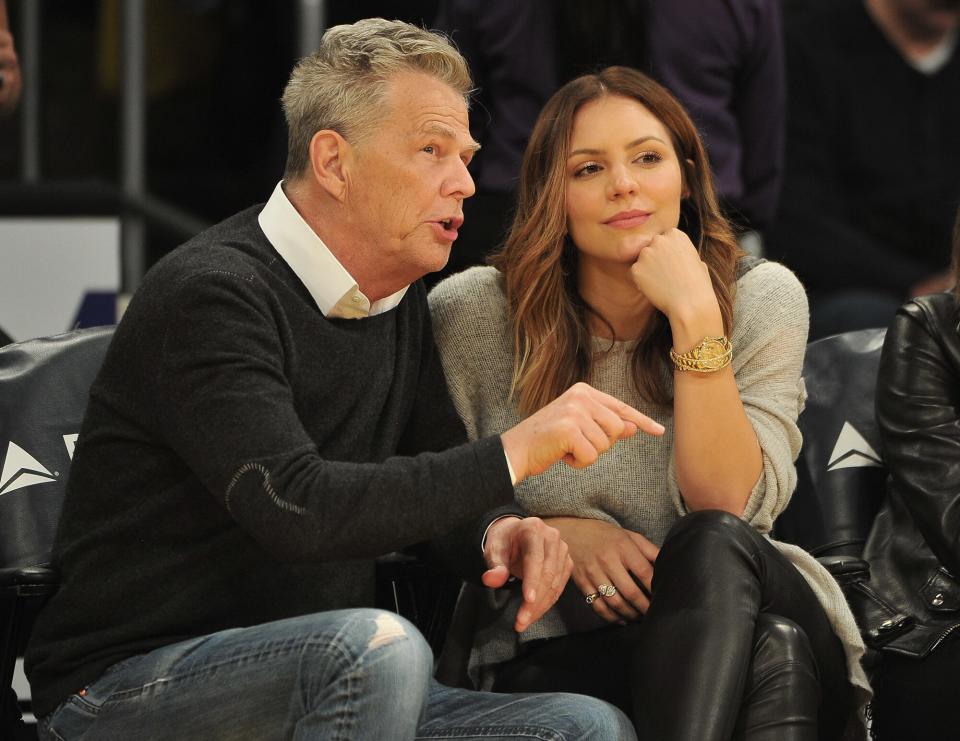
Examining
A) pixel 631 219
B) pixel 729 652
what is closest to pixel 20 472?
pixel 631 219

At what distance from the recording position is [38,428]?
2.74m

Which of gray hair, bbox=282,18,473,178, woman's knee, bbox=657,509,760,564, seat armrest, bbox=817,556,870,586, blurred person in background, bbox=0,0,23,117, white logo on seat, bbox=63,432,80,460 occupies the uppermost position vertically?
gray hair, bbox=282,18,473,178

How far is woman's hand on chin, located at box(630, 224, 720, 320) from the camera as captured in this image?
2.65 m

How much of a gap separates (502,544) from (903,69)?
9.59 ft

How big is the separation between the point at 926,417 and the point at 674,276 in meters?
0.54

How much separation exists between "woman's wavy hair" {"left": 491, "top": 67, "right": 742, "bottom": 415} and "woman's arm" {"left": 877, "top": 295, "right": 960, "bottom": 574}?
1.13 feet

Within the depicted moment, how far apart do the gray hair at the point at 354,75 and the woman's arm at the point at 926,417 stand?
990 mm

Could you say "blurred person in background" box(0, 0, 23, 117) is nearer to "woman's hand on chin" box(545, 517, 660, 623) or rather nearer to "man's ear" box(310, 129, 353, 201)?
"man's ear" box(310, 129, 353, 201)

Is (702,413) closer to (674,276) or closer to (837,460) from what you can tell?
(674,276)

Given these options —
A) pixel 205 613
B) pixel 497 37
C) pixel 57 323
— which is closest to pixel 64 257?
pixel 57 323

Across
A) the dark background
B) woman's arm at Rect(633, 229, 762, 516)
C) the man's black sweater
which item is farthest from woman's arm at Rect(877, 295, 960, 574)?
the dark background

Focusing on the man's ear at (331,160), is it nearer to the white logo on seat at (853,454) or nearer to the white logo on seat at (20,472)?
the white logo on seat at (20,472)

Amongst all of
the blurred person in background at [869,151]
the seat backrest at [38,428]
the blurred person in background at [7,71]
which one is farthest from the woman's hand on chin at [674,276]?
the blurred person in background at [869,151]

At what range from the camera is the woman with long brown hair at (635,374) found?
8.33 ft
